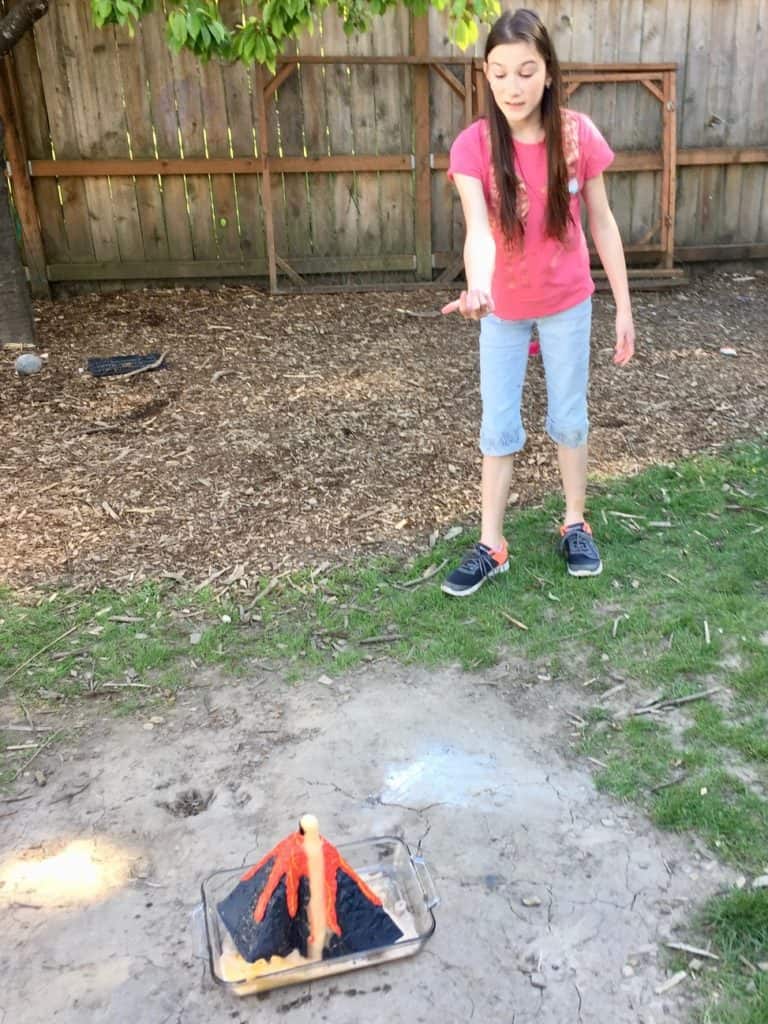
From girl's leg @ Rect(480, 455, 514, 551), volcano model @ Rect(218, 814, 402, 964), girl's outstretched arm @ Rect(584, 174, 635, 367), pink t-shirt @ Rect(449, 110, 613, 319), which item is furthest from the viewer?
girl's leg @ Rect(480, 455, 514, 551)

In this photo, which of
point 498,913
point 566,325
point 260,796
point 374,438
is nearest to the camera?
point 498,913

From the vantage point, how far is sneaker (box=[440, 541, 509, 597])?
10.9 ft

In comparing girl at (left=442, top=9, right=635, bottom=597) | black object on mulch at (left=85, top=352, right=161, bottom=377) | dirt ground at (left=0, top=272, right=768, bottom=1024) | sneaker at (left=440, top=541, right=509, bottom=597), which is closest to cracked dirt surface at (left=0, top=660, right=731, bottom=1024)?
dirt ground at (left=0, top=272, right=768, bottom=1024)

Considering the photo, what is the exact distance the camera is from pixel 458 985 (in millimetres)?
1857

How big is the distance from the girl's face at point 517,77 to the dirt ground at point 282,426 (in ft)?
5.66

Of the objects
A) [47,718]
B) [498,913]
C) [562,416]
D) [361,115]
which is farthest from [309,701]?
[361,115]

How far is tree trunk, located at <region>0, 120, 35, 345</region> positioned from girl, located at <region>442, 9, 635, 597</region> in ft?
12.5

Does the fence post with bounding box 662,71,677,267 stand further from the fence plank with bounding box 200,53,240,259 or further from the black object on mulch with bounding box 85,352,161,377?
the black object on mulch with bounding box 85,352,161,377

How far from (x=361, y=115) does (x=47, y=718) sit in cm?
602

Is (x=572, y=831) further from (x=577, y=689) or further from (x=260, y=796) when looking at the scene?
(x=260, y=796)

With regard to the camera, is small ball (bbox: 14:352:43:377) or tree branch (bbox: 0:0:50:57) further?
small ball (bbox: 14:352:43:377)

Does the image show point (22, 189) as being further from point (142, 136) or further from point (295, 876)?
point (295, 876)

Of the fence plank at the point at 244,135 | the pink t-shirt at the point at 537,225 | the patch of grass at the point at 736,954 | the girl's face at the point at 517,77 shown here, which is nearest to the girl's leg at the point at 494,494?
the pink t-shirt at the point at 537,225

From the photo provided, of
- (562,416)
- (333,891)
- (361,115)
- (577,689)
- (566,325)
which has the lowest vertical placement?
(577,689)
